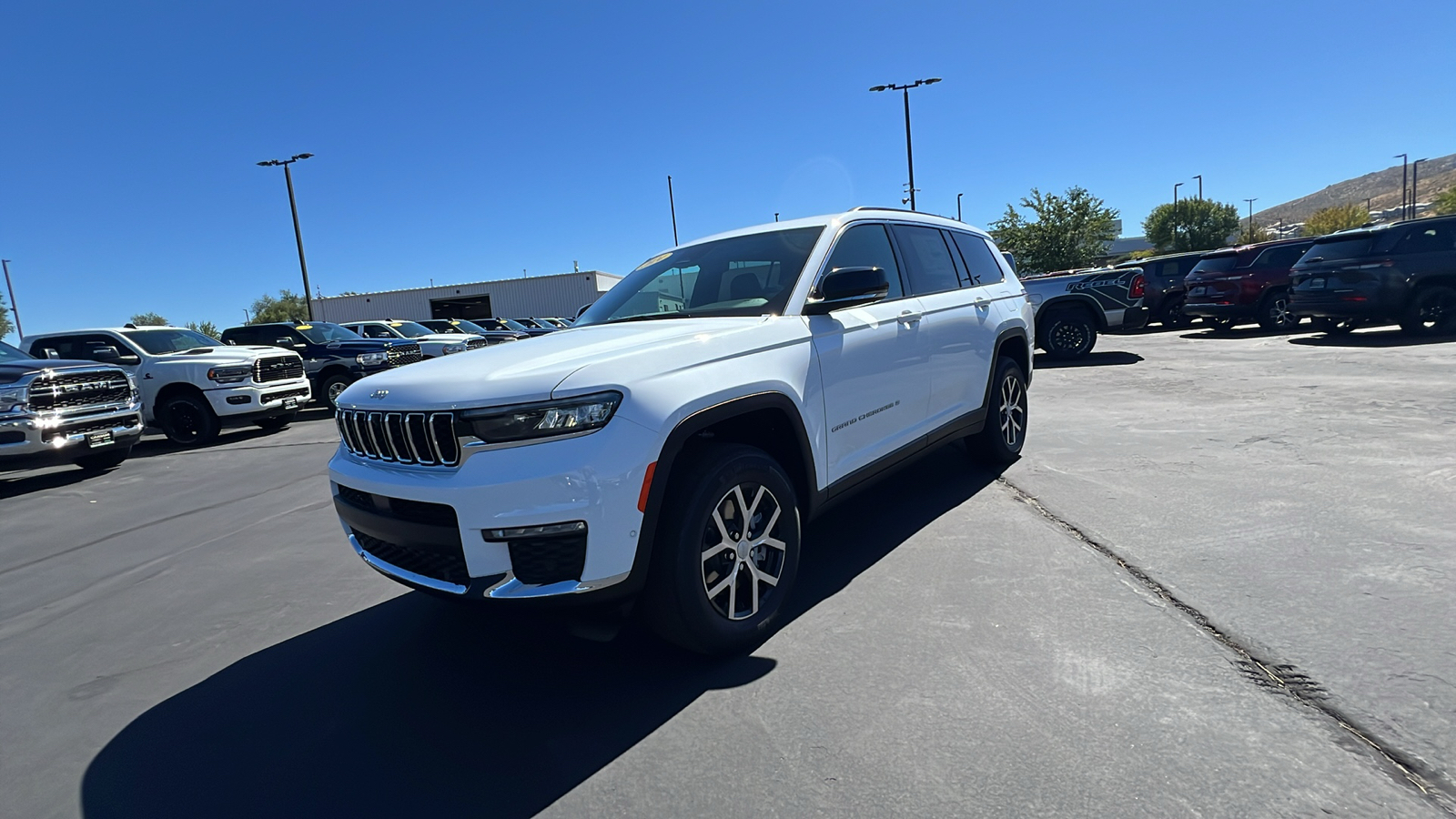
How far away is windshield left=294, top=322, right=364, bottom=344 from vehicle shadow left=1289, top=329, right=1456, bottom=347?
17.1 meters

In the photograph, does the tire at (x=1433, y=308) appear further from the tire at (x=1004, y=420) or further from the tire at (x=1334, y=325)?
the tire at (x=1004, y=420)

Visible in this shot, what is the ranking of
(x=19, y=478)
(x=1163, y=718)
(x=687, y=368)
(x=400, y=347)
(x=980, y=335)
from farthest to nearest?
(x=400, y=347), (x=19, y=478), (x=980, y=335), (x=687, y=368), (x=1163, y=718)

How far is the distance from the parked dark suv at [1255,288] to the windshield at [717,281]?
1436 cm

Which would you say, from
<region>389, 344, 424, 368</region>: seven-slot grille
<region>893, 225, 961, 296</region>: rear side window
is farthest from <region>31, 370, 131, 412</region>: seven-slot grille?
<region>893, 225, 961, 296</region>: rear side window

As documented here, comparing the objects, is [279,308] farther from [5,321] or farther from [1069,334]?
[1069,334]

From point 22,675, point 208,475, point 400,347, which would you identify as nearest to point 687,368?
point 22,675

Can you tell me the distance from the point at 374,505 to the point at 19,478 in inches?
370

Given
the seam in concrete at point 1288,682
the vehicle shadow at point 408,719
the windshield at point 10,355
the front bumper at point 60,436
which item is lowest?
the seam in concrete at point 1288,682

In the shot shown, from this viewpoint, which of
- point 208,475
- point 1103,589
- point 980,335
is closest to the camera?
point 1103,589

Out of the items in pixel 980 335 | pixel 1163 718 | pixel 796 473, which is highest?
pixel 980 335

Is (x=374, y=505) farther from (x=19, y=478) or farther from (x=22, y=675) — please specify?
(x=19, y=478)

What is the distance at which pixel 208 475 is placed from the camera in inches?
320

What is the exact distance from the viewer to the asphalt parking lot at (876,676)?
2131 mm

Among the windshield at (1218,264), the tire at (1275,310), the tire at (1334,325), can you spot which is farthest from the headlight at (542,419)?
the windshield at (1218,264)
